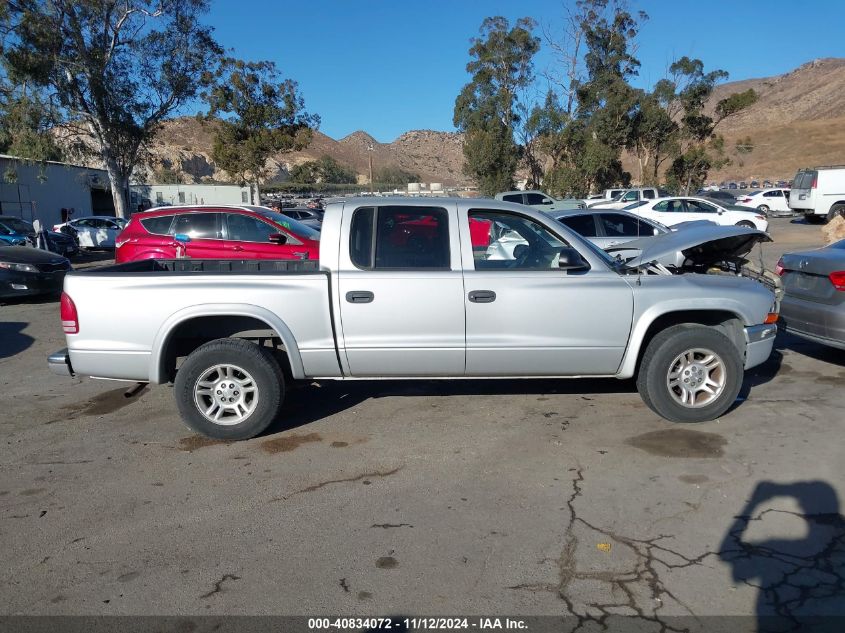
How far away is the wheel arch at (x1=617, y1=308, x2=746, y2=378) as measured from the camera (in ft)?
17.5

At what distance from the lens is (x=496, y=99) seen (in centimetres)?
4506

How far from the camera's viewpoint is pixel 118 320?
515cm

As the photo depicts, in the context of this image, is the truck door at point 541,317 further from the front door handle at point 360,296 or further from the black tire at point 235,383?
the black tire at point 235,383

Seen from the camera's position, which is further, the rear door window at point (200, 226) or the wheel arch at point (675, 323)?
the rear door window at point (200, 226)

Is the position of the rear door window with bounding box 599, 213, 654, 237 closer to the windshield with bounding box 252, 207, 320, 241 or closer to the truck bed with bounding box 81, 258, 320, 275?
the windshield with bounding box 252, 207, 320, 241

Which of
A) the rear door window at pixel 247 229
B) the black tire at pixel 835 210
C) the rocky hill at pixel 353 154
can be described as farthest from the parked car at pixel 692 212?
the rocky hill at pixel 353 154

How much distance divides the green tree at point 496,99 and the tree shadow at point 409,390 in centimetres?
3921

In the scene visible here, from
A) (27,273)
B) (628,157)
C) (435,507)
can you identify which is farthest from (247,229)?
(628,157)

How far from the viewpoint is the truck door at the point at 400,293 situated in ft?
17.0

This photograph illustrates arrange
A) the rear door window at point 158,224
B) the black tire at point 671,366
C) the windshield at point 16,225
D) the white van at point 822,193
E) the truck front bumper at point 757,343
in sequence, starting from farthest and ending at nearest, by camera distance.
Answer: the white van at point 822,193 < the windshield at point 16,225 < the rear door window at point 158,224 < the truck front bumper at point 757,343 < the black tire at point 671,366

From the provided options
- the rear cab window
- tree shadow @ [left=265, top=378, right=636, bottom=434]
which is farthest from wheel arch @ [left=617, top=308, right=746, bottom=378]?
the rear cab window

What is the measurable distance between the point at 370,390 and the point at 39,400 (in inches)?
132

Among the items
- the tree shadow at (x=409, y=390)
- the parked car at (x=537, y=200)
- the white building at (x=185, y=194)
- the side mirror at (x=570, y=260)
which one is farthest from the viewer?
the white building at (x=185, y=194)

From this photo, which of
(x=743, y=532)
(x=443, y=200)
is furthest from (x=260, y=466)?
(x=743, y=532)
